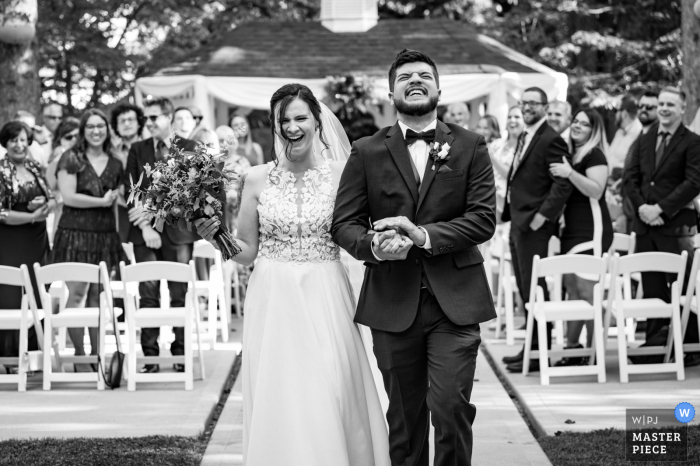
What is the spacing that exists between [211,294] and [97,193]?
1671 mm

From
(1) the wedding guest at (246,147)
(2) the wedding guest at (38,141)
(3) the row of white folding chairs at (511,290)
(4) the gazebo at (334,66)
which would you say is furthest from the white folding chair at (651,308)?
(4) the gazebo at (334,66)

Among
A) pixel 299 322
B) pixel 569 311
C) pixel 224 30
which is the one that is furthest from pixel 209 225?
pixel 224 30

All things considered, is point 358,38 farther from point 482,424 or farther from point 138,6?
point 482,424

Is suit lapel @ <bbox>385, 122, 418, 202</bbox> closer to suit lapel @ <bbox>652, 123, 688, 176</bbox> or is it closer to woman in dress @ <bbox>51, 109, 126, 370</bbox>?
suit lapel @ <bbox>652, 123, 688, 176</bbox>

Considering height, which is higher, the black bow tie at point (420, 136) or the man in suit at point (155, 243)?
the black bow tie at point (420, 136)

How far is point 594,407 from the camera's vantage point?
7.15 m

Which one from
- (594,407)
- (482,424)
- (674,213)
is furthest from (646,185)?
(482,424)

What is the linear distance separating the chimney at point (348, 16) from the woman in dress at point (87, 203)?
1394 cm

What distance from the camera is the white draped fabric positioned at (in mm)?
17828

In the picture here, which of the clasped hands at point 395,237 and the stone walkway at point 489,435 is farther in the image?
the stone walkway at point 489,435

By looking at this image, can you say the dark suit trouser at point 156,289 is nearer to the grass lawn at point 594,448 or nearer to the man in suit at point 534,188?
the man in suit at point 534,188

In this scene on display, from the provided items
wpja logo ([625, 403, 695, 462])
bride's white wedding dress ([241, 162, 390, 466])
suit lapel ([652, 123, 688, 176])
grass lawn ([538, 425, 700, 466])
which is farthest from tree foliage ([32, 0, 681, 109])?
bride's white wedding dress ([241, 162, 390, 466])

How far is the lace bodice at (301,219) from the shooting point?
5.24 m

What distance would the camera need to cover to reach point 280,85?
1819cm
